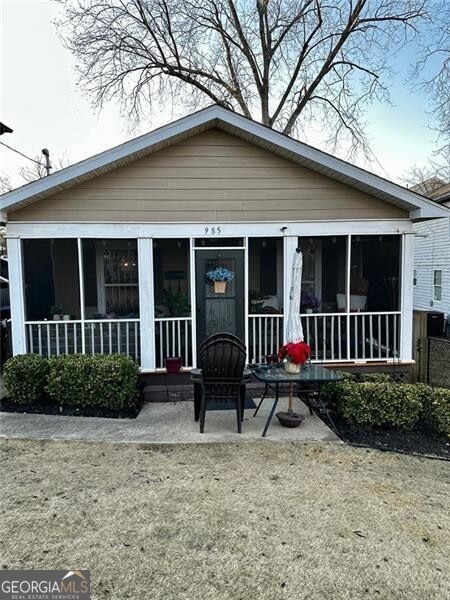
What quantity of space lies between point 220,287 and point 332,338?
1996 mm

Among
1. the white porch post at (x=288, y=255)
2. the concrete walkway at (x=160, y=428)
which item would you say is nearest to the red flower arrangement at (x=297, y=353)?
the concrete walkway at (x=160, y=428)

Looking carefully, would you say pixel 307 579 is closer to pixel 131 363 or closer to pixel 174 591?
pixel 174 591

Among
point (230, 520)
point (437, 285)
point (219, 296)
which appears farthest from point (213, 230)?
point (437, 285)

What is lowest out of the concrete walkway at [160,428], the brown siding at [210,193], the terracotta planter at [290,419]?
the concrete walkway at [160,428]

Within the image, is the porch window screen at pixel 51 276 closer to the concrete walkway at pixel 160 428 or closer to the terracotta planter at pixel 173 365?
the terracotta planter at pixel 173 365

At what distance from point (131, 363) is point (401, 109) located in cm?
1461

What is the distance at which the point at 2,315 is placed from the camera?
9.77 metres

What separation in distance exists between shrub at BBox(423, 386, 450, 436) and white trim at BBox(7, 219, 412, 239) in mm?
2626

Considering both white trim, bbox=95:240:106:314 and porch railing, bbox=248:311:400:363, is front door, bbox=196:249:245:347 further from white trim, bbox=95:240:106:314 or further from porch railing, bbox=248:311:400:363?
white trim, bbox=95:240:106:314

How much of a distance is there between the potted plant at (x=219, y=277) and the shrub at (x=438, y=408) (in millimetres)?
3206

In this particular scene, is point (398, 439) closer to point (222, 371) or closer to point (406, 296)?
point (222, 371)

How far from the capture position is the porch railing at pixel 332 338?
21.0ft

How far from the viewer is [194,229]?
6.09 m

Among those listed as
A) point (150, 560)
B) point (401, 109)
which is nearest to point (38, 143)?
point (401, 109)
